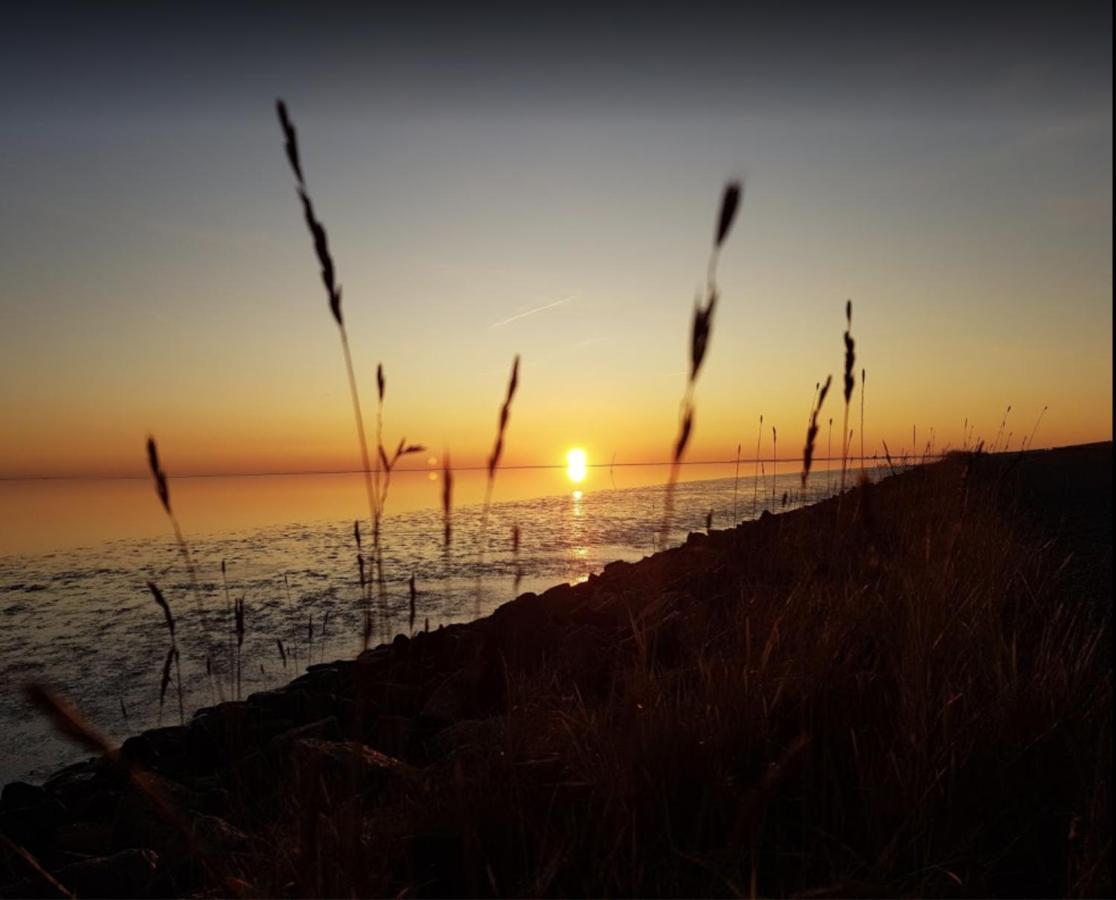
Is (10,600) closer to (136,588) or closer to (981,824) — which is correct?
(136,588)

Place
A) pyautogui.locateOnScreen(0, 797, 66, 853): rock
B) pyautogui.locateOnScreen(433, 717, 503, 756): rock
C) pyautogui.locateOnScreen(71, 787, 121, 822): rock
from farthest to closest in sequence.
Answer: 1. pyautogui.locateOnScreen(71, 787, 121, 822): rock
2. pyautogui.locateOnScreen(0, 797, 66, 853): rock
3. pyautogui.locateOnScreen(433, 717, 503, 756): rock

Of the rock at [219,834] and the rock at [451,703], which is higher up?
the rock at [219,834]

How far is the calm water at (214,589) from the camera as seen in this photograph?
6.00m

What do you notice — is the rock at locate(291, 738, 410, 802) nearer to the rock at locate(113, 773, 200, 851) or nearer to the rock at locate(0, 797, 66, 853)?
the rock at locate(113, 773, 200, 851)

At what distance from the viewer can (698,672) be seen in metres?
Result: 2.77

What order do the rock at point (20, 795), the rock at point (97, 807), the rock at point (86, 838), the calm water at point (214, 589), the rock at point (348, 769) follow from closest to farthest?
the rock at point (348, 769), the rock at point (86, 838), the rock at point (97, 807), the rock at point (20, 795), the calm water at point (214, 589)

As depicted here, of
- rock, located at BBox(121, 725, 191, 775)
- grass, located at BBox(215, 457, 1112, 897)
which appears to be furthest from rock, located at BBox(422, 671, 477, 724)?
grass, located at BBox(215, 457, 1112, 897)

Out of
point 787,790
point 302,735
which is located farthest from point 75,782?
point 787,790

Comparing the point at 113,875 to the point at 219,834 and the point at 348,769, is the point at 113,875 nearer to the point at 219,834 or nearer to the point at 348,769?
the point at 219,834

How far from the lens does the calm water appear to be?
19.7 ft

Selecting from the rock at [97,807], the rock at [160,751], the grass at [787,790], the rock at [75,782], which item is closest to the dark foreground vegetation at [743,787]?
the grass at [787,790]

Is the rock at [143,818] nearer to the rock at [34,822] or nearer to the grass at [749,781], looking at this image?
the grass at [749,781]

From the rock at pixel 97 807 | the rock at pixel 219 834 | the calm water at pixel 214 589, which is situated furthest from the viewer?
the calm water at pixel 214 589

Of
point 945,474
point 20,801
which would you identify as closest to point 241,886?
point 20,801
